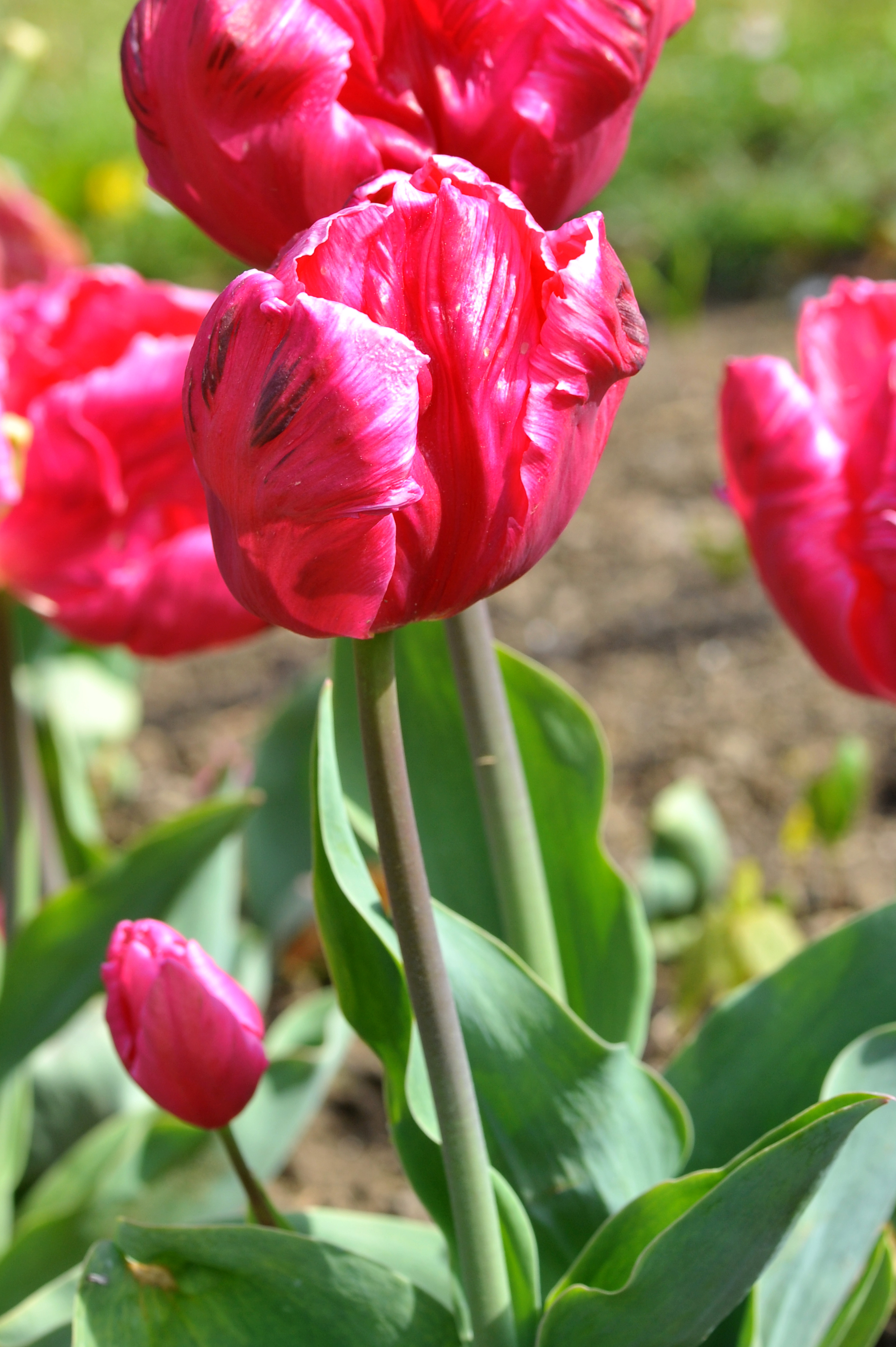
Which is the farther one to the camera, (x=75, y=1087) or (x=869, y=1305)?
(x=75, y=1087)

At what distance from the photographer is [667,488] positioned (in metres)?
2.09

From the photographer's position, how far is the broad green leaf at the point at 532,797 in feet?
2.06

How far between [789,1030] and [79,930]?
411mm

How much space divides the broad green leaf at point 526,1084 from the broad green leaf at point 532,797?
8cm

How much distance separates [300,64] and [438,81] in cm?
5

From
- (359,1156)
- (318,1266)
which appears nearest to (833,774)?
(359,1156)

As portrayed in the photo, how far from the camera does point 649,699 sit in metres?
1.62

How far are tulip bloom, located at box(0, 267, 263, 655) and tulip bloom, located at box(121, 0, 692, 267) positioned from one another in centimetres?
32

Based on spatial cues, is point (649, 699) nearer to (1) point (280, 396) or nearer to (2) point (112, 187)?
(2) point (112, 187)

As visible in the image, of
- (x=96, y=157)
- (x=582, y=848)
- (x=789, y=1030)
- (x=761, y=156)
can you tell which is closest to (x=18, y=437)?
(x=582, y=848)

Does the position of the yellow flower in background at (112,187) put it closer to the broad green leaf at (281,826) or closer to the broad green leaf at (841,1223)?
the broad green leaf at (281,826)

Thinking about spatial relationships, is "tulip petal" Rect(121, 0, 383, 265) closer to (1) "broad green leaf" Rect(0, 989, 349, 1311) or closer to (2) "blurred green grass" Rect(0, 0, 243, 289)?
(1) "broad green leaf" Rect(0, 989, 349, 1311)

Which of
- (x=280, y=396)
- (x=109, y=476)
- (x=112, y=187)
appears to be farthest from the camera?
(x=112, y=187)

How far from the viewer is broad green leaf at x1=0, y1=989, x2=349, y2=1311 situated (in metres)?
0.77
